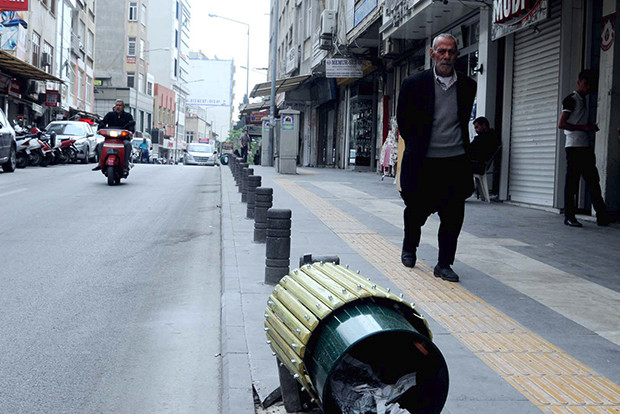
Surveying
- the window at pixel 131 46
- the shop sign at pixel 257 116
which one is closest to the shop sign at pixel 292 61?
the shop sign at pixel 257 116

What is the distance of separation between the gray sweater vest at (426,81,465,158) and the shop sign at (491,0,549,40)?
623 centimetres

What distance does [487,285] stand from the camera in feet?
19.2

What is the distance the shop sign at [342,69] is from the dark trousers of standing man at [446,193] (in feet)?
63.2

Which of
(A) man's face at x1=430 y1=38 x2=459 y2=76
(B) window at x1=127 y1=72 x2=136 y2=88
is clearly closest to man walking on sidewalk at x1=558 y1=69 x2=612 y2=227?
(A) man's face at x1=430 y1=38 x2=459 y2=76

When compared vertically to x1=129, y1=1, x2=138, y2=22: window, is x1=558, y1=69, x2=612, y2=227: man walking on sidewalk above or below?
below

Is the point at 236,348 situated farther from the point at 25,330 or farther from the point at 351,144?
the point at 351,144

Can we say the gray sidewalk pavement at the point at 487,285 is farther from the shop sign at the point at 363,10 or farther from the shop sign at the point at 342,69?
the shop sign at the point at 342,69

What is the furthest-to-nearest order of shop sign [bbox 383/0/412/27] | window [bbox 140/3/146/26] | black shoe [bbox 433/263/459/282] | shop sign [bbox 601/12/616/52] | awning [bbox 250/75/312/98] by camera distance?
window [bbox 140/3/146/26] < awning [bbox 250/75/312/98] < shop sign [bbox 383/0/412/27] < shop sign [bbox 601/12/616/52] < black shoe [bbox 433/263/459/282]

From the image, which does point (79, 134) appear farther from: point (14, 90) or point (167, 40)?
point (167, 40)

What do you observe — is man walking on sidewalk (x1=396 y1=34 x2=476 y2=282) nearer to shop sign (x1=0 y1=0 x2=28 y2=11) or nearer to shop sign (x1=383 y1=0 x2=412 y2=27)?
shop sign (x1=383 y1=0 x2=412 y2=27)

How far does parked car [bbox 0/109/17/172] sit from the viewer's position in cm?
1973

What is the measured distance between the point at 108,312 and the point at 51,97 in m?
36.1

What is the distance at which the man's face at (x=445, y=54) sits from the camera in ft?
18.3

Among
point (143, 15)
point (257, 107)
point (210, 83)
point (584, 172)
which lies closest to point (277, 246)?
point (584, 172)
